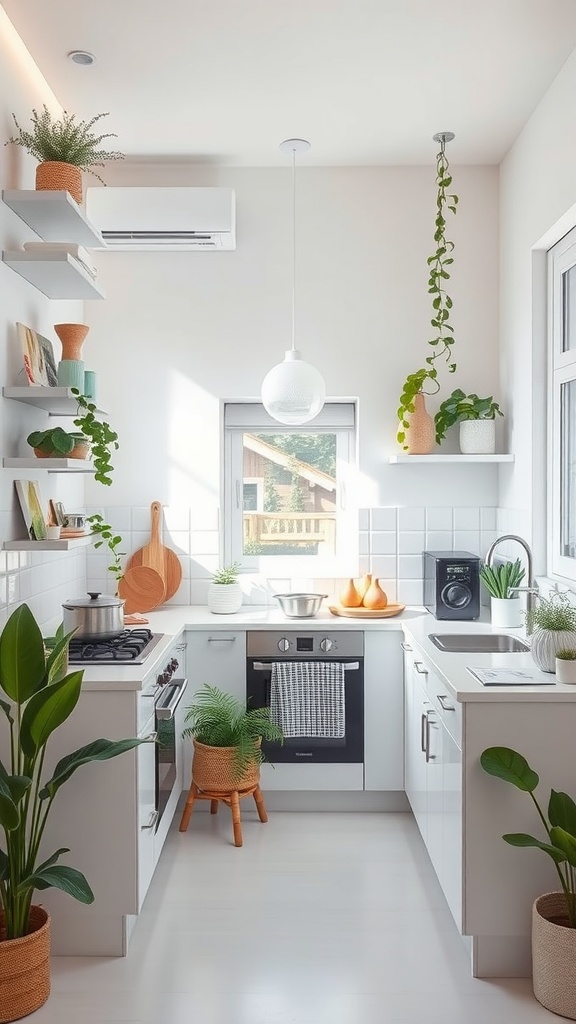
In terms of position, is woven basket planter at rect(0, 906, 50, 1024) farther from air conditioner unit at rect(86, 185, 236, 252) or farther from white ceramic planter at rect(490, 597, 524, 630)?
air conditioner unit at rect(86, 185, 236, 252)

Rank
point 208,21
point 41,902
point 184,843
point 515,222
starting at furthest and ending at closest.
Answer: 1. point 515,222
2. point 184,843
3. point 208,21
4. point 41,902

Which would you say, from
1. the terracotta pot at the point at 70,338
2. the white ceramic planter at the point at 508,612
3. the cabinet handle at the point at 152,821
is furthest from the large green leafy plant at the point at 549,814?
the terracotta pot at the point at 70,338

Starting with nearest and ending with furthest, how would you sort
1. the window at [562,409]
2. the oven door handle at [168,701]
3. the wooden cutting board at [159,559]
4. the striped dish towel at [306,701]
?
the oven door handle at [168,701] → the window at [562,409] → the striped dish towel at [306,701] → the wooden cutting board at [159,559]

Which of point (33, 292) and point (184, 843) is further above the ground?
point (33, 292)

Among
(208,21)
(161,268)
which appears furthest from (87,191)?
(208,21)

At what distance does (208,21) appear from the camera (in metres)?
2.85

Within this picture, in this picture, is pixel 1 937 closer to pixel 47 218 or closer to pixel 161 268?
pixel 47 218

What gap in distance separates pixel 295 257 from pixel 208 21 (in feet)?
4.51

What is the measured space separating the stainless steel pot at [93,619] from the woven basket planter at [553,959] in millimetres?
1613

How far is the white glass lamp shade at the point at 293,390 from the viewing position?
362 centimetres

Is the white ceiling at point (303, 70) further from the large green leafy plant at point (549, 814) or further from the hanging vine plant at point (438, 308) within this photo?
the large green leafy plant at point (549, 814)

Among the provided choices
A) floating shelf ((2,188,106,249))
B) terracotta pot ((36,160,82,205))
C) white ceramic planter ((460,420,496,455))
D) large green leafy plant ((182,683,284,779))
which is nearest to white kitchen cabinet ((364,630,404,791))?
large green leafy plant ((182,683,284,779))

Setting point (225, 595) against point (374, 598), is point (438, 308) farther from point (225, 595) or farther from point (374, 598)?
point (225, 595)

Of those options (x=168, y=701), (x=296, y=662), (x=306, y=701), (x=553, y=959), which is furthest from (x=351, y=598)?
(x=553, y=959)
